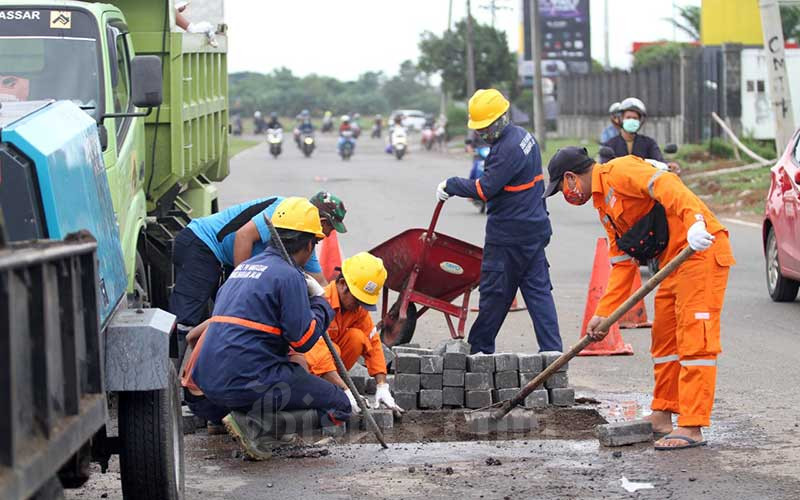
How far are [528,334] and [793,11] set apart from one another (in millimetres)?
45927

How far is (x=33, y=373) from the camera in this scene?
4.07 m

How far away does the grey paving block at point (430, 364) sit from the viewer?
28.5 ft

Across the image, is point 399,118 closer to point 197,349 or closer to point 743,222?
point 743,222

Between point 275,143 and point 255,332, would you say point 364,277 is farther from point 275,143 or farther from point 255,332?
point 275,143

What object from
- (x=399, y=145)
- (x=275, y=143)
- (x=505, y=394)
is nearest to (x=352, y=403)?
(x=505, y=394)

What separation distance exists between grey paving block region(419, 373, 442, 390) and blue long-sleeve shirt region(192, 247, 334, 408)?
1.42 meters

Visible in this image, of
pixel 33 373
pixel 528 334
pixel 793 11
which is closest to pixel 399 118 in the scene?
pixel 793 11

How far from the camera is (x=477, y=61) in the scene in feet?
230

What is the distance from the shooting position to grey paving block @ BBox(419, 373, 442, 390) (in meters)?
8.71

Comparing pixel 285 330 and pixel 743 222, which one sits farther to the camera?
pixel 743 222

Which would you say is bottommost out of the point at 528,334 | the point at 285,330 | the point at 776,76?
the point at 528,334

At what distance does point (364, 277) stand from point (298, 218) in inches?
30.4

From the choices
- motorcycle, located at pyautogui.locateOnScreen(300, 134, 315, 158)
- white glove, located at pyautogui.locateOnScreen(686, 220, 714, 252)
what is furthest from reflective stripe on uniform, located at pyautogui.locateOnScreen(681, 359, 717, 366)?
motorcycle, located at pyautogui.locateOnScreen(300, 134, 315, 158)

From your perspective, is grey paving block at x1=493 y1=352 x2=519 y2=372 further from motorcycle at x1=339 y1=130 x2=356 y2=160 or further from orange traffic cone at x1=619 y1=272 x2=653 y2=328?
motorcycle at x1=339 y1=130 x2=356 y2=160
